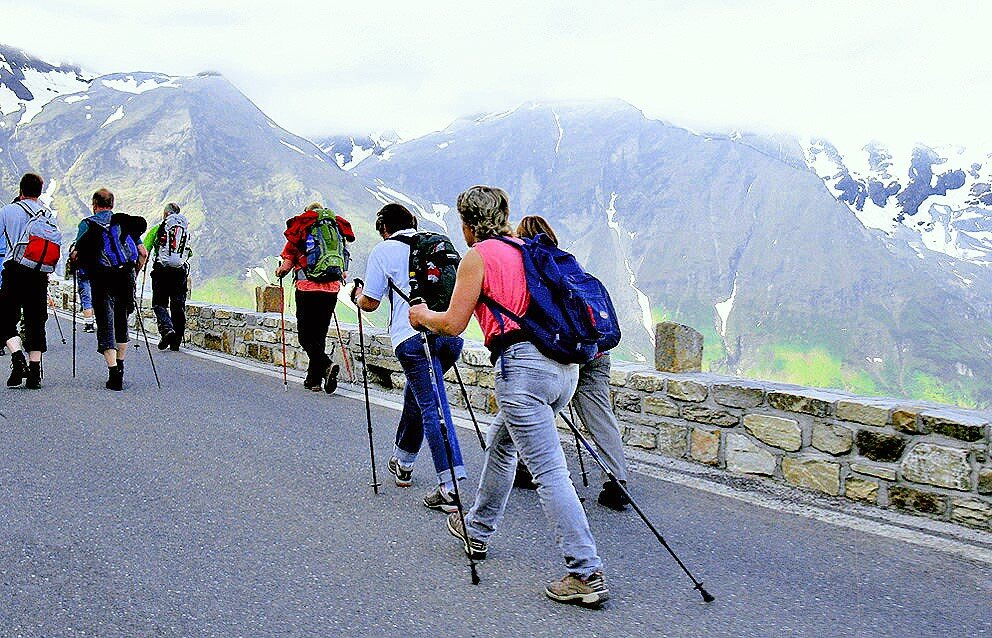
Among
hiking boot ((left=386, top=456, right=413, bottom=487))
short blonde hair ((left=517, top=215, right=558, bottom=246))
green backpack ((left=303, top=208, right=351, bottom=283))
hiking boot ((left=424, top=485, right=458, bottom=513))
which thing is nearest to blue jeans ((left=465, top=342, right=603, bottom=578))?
short blonde hair ((left=517, top=215, right=558, bottom=246))

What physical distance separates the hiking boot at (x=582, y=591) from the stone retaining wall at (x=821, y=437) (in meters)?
2.39

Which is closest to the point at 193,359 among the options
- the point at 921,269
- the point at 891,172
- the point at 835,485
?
the point at 835,485

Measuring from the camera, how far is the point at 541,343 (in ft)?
11.7

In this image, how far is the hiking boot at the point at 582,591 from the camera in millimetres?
3551

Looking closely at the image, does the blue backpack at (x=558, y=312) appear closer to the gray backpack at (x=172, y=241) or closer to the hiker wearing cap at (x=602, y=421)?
the hiker wearing cap at (x=602, y=421)

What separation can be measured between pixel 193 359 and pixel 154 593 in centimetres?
821

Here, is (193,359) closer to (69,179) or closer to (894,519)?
(894,519)

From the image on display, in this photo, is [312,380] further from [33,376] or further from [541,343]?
[541,343]

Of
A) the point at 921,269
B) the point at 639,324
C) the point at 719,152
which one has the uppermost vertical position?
the point at 719,152

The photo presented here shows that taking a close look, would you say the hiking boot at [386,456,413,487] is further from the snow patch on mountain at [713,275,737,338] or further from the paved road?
the snow patch on mountain at [713,275,737,338]

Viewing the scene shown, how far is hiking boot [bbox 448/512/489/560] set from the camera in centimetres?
402

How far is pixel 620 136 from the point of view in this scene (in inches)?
4446

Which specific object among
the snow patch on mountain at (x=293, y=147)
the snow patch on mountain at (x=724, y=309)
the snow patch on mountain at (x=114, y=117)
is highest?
the snow patch on mountain at (x=114, y=117)

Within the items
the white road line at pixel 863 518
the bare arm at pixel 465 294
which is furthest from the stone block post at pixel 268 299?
the bare arm at pixel 465 294
